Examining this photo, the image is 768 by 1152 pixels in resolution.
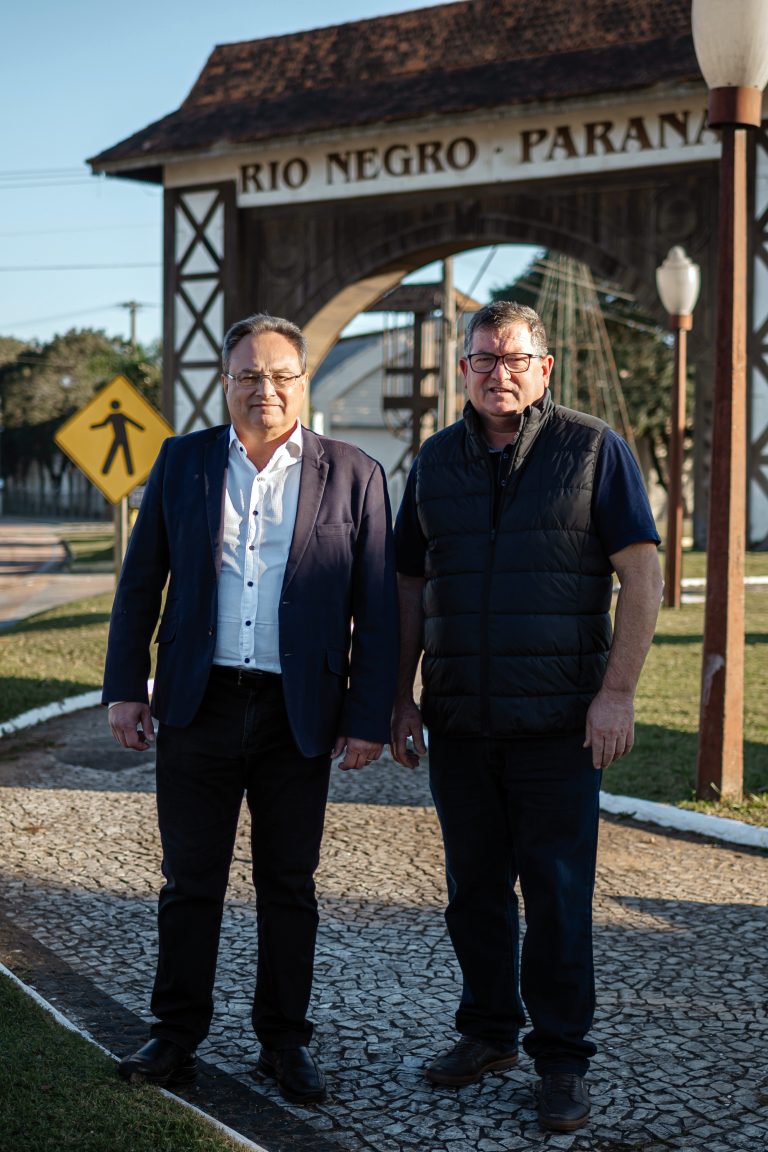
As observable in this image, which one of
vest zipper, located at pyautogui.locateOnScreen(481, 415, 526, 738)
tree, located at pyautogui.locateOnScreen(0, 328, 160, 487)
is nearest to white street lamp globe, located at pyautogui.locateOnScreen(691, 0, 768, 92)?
vest zipper, located at pyautogui.locateOnScreen(481, 415, 526, 738)

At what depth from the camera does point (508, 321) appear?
3.71m

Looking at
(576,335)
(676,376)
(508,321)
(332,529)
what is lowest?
(332,529)

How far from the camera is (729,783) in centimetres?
675

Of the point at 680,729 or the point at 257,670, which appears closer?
the point at 257,670

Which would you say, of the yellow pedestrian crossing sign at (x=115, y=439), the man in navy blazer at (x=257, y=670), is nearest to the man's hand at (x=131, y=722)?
the man in navy blazer at (x=257, y=670)

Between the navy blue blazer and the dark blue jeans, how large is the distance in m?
0.32

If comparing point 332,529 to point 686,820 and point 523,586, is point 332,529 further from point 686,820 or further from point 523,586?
point 686,820

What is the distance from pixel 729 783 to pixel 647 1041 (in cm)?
297

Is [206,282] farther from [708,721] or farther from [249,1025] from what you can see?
[249,1025]

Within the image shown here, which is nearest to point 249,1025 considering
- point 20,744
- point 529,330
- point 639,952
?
point 639,952

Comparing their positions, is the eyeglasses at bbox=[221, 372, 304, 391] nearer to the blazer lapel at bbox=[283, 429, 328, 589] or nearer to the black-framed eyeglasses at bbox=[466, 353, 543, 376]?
the blazer lapel at bbox=[283, 429, 328, 589]

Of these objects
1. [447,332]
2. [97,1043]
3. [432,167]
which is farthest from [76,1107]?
[447,332]

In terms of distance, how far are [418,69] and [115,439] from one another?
47.0ft

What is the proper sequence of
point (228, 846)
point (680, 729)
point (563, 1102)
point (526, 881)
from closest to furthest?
point (563, 1102), point (526, 881), point (228, 846), point (680, 729)
